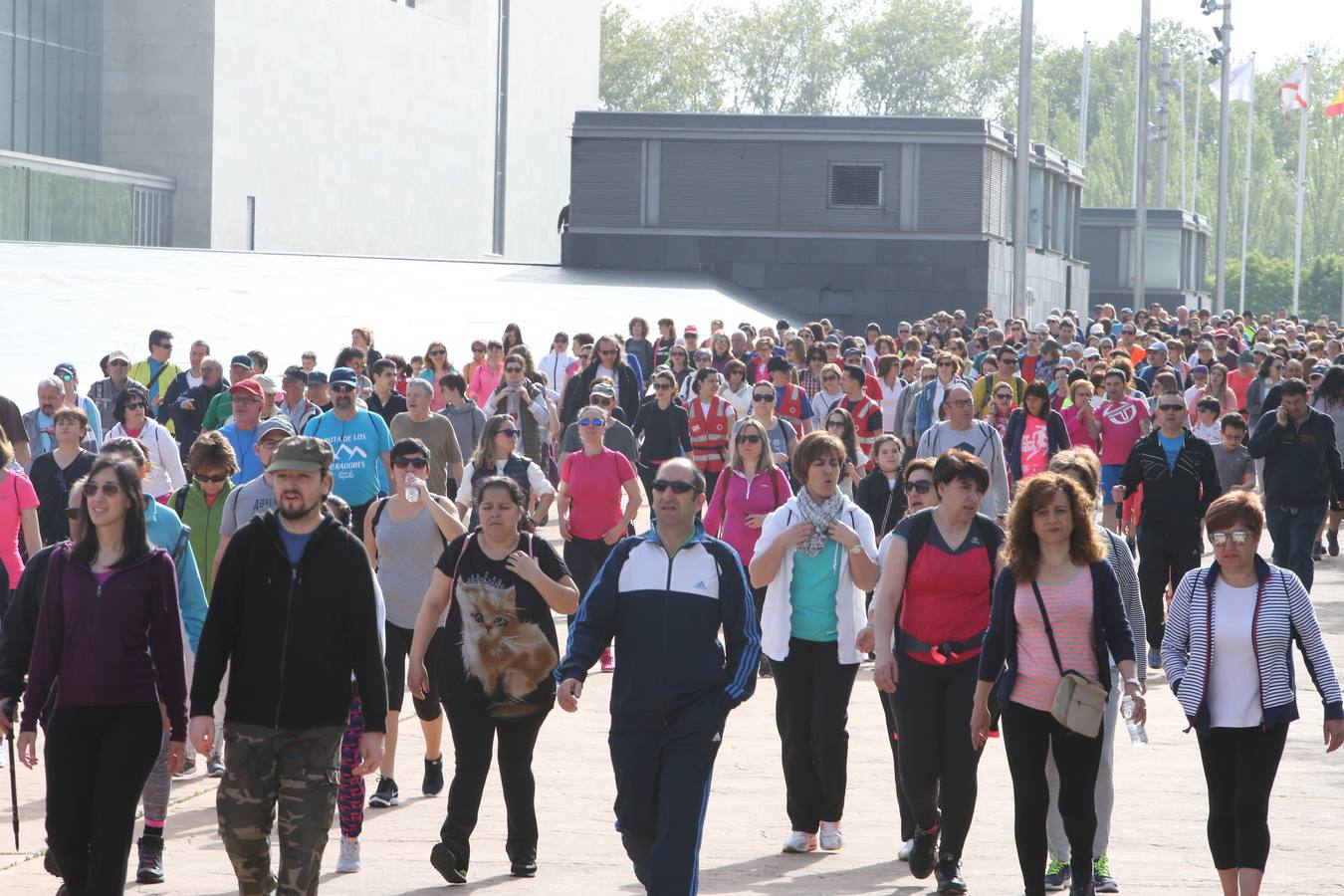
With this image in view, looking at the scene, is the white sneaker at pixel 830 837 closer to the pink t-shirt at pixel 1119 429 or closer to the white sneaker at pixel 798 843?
the white sneaker at pixel 798 843

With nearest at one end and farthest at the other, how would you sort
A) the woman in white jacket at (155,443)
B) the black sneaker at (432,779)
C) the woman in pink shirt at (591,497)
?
the black sneaker at (432,779) → the woman in white jacket at (155,443) → the woman in pink shirt at (591,497)

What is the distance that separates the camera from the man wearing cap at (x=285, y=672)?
602 cm

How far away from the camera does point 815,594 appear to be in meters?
7.93

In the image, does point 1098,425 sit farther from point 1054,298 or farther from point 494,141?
point 494,141

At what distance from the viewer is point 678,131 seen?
127ft

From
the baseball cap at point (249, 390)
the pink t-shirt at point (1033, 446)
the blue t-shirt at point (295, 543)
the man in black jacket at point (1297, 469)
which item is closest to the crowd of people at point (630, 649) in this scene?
the blue t-shirt at point (295, 543)

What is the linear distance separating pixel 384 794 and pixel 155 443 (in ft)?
12.8

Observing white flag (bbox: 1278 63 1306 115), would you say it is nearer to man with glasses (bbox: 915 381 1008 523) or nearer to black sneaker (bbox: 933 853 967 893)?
man with glasses (bbox: 915 381 1008 523)

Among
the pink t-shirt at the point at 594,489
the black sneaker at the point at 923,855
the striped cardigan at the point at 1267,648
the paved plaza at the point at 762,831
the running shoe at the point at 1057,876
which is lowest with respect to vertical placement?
the paved plaza at the point at 762,831

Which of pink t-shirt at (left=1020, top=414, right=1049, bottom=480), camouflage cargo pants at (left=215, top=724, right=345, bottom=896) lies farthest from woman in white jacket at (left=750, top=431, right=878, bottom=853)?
pink t-shirt at (left=1020, top=414, right=1049, bottom=480)

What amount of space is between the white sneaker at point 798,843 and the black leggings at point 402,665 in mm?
1702

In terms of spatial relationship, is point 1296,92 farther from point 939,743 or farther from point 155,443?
point 939,743

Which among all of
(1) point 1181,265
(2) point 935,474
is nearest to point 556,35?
(1) point 1181,265

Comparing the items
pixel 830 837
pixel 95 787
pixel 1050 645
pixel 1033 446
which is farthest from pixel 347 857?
pixel 1033 446
